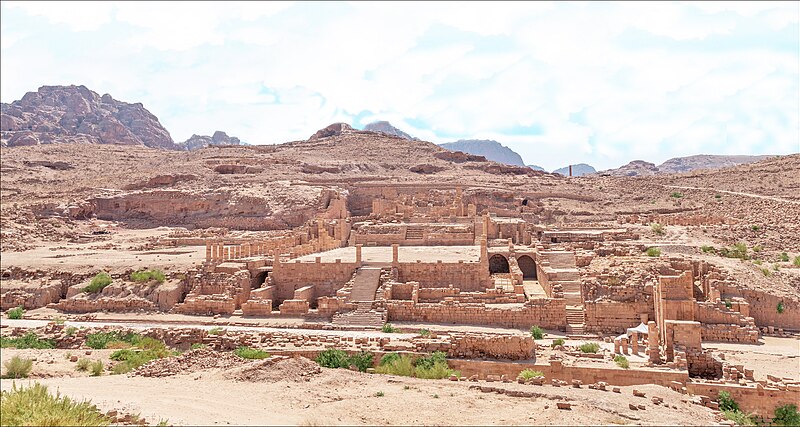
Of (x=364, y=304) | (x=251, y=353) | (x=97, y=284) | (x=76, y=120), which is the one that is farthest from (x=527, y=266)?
(x=76, y=120)

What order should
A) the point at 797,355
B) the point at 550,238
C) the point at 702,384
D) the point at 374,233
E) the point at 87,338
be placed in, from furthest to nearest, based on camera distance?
1. the point at 374,233
2. the point at 550,238
3. the point at 87,338
4. the point at 797,355
5. the point at 702,384

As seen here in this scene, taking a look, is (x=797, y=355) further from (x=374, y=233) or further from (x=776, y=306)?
(x=374, y=233)

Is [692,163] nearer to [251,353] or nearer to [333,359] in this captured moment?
[333,359]

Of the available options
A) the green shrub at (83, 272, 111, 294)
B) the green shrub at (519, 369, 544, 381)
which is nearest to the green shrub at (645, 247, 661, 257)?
the green shrub at (519, 369, 544, 381)

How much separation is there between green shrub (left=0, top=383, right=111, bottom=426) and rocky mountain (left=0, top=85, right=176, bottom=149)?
83.7 meters

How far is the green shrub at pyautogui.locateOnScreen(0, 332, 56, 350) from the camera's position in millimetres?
13896

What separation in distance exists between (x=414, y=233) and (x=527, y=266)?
7.33 m

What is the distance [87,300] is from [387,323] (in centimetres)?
1090

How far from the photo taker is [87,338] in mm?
14875

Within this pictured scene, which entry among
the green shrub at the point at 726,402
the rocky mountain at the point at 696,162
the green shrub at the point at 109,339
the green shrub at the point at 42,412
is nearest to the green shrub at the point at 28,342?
the green shrub at the point at 109,339

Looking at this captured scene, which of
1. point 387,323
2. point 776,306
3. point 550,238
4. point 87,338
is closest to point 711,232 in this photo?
point 550,238

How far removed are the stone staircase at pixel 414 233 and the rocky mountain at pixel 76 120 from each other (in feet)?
226

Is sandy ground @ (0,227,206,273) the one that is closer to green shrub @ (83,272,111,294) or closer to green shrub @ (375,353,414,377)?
green shrub @ (83,272,111,294)

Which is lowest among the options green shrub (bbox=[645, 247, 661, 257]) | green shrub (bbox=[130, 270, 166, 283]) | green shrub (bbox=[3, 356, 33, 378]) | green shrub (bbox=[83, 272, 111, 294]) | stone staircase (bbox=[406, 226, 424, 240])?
green shrub (bbox=[3, 356, 33, 378])
